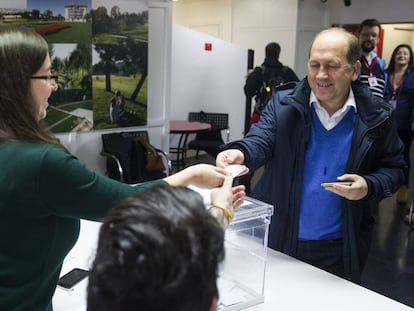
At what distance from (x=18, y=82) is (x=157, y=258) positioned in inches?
29.7

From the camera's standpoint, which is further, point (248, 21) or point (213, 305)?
point (248, 21)

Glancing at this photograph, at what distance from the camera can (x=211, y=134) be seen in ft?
22.5

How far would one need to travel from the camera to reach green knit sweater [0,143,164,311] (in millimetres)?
1067

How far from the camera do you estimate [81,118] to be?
15.8ft

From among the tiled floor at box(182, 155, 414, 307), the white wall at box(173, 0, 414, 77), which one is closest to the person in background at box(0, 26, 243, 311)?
the tiled floor at box(182, 155, 414, 307)

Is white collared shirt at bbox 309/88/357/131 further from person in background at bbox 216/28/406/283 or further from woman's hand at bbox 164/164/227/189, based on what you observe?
woman's hand at bbox 164/164/227/189

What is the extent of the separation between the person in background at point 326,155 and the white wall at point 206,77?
5.47m

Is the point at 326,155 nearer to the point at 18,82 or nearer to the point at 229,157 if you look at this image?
the point at 229,157

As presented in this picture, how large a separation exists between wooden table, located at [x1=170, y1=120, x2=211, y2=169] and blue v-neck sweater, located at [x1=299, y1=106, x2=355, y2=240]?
414cm

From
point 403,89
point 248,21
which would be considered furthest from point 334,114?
point 248,21

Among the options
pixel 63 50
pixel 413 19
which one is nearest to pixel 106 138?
pixel 63 50

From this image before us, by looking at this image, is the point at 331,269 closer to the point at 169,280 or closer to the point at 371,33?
the point at 169,280

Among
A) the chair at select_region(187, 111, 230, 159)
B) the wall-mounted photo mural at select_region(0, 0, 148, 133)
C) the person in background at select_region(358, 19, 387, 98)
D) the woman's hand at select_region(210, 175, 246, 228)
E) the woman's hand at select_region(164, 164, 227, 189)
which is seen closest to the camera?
the woman's hand at select_region(210, 175, 246, 228)

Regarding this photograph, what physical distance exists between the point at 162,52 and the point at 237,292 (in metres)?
4.06
